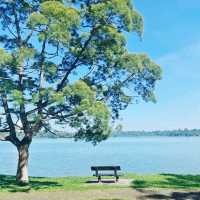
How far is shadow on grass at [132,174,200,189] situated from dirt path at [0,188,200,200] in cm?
166

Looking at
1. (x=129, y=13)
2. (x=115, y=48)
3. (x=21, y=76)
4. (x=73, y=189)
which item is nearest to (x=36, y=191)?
(x=73, y=189)

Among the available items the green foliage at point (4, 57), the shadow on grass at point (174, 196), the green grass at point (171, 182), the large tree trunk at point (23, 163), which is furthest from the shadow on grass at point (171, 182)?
the green foliage at point (4, 57)

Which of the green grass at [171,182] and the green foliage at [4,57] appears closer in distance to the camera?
the green foliage at [4,57]

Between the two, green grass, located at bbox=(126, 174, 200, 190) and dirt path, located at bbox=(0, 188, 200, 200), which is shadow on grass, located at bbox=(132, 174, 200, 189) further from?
dirt path, located at bbox=(0, 188, 200, 200)

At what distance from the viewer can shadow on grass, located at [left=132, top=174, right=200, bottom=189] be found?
22812mm

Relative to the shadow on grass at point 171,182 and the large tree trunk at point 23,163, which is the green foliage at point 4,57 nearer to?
the large tree trunk at point 23,163

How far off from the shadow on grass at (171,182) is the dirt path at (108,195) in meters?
1.66

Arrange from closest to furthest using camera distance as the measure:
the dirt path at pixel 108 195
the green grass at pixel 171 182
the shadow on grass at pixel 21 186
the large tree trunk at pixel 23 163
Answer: the dirt path at pixel 108 195
the shadow on grass at pixel 21 186
the green grass at pixel 171 182
the large tree trunk at pixel 23 163

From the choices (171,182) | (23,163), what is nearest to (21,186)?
(23,163)

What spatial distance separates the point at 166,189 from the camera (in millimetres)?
21562

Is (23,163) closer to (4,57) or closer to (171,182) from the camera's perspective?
(4,57)

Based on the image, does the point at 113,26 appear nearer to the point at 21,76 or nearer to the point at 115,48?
the point at 115,48

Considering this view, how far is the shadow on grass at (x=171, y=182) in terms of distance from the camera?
74.8 ft

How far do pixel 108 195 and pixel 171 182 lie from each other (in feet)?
20.6
